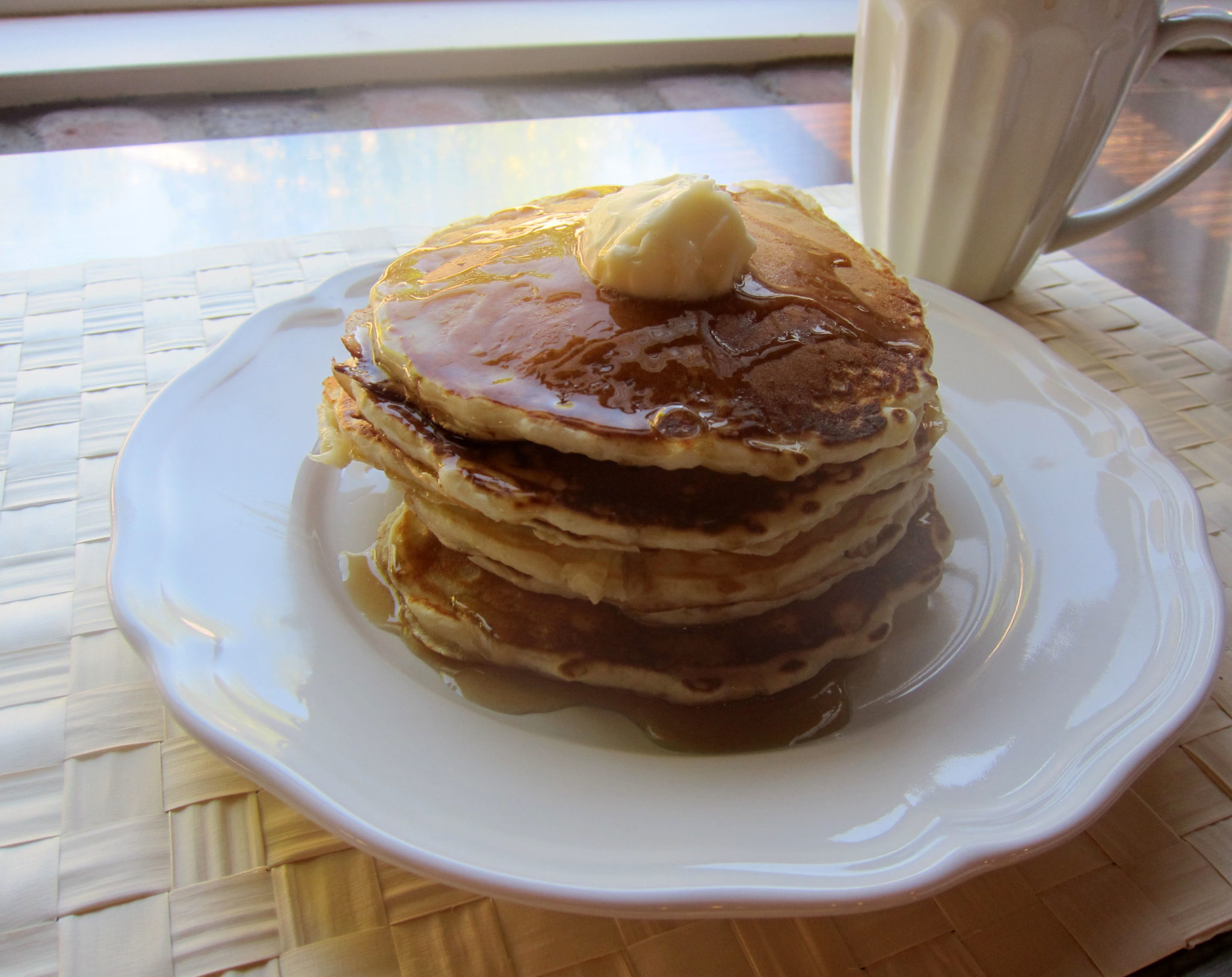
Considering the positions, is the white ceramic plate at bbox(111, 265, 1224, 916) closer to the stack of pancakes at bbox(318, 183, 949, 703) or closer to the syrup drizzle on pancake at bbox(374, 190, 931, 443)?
the stack of pancakes at bbox(318, 183, 949, 703)

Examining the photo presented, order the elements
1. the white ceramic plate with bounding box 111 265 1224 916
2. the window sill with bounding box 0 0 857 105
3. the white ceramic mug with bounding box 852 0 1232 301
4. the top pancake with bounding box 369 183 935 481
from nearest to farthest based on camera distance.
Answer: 1. the white ceramic plate with bounding box 111 265 1224 916
2. the top pancake with bounding box 369 183 935 481
3. the white ceramic mug with bounding box 852 0 1232 301
4. the window sill with bounding box 0 0 857 105

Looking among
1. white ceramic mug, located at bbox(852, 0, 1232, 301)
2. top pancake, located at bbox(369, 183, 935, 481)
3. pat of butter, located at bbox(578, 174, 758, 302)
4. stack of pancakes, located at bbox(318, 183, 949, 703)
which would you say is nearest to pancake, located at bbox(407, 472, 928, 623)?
stack of pancakes, located at bbox(318, 183, 949, 703)

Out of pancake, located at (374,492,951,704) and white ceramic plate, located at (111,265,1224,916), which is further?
pancake, located at (374,492,951,704)

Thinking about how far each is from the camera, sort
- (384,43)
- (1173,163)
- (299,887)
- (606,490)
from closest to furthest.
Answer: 1. (299,887)
2. (606,490)
3. (1173,163)
4. (384,43)

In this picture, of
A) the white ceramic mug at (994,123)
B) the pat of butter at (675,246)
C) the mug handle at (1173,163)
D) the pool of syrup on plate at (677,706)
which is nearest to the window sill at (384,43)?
the white ceramic mug at (994,123)

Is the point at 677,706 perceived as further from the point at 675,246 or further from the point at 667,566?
the point at 675,246

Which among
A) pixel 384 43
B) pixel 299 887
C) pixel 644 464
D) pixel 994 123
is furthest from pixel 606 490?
pixel 384 43
